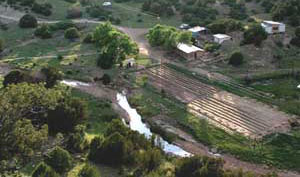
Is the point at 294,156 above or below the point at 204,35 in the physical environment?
below

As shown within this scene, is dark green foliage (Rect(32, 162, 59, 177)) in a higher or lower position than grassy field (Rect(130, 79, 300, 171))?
higher

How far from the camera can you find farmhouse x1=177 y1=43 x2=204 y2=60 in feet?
241

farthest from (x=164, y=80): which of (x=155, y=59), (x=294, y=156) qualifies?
(x=294, y=156)

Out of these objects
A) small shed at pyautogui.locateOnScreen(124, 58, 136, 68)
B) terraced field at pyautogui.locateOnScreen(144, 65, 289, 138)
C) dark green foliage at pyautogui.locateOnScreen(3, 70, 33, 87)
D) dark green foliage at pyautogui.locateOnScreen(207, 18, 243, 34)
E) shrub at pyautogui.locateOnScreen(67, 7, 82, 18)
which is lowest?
terraced field at pyautogui.locateOnScreen(144, 65, 289, 138)

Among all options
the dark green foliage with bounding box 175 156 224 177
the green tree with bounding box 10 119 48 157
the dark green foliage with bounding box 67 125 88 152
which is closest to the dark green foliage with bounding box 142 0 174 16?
the dark green foliage with bounding box 67 125 88 152

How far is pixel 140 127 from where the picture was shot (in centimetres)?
5572

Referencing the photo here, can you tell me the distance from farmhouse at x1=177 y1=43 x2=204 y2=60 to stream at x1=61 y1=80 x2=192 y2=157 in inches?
581

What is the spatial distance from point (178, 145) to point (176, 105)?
913cm

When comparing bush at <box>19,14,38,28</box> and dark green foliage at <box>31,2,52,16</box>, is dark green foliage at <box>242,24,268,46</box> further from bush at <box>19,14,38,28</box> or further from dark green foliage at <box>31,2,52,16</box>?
dark green foliage at <box>31,2,52,16</box>

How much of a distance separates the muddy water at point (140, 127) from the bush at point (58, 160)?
13.3m

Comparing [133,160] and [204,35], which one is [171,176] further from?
[204,35]

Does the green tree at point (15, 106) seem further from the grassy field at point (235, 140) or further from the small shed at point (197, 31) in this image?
the small shed at point (197, 31)

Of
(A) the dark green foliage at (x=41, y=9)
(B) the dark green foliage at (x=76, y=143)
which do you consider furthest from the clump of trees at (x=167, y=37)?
(B) the dark green foliage at (x=76, y=143)

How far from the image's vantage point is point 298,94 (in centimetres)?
6069
